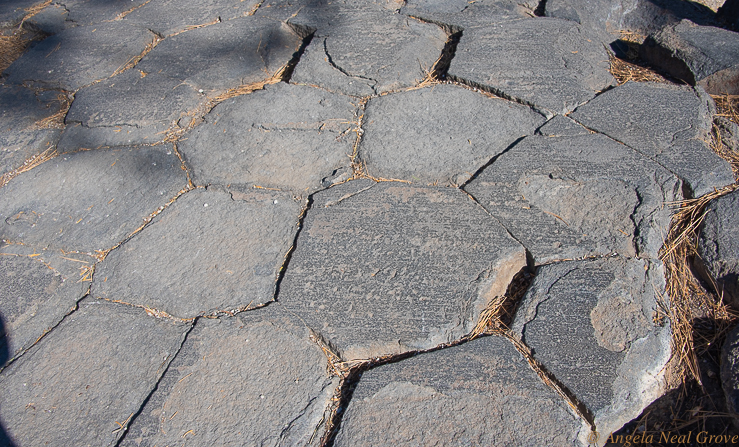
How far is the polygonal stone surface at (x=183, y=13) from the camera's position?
3020 millimetres

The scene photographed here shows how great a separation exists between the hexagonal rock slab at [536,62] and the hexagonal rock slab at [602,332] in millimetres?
901

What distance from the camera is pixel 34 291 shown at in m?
1.76

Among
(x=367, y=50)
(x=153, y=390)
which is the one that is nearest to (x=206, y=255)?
(x=153, y=390)

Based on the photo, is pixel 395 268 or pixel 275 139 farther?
pixel 275 139

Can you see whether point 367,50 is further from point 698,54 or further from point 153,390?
point 153,390

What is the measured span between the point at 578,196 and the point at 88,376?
1700mm

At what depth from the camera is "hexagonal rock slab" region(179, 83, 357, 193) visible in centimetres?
207

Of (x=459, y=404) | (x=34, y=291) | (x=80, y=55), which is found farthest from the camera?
(x=80, y=55)

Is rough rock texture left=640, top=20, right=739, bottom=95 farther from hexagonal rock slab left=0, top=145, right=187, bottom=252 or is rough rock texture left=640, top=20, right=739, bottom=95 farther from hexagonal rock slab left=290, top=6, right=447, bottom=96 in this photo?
hexagonal rock slab left=0, top=145, right=187, bottom=252

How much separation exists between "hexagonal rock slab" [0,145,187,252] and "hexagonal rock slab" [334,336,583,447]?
45.6 inches

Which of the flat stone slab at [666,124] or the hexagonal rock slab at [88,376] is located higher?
the flat stone slab at [666,124]

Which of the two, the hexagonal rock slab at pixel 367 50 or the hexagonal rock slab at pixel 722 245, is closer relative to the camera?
the hexagonal rock slab at pixel 722 245

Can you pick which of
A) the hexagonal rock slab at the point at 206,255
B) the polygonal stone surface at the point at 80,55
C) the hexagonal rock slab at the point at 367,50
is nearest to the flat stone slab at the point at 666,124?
the hexagonal rock slab at the point at 367,50

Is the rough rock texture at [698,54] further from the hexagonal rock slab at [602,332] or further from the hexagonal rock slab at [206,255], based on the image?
the hexagonal rock slab at [206,255]
